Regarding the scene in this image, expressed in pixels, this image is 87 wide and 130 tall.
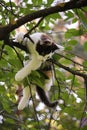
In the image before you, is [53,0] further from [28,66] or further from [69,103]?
[69,103]

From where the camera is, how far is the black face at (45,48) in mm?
2281

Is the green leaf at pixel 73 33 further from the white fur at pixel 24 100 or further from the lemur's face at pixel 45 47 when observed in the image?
the white fur at pixel 24 100

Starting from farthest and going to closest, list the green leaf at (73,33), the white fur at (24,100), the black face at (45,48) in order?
the white fur at (24,100) → the black face at (45,48) → the green leaf at (73,33)

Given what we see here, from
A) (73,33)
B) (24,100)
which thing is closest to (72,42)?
(73,33)

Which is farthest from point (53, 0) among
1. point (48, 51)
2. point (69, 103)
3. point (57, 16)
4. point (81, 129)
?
point (81, 129)

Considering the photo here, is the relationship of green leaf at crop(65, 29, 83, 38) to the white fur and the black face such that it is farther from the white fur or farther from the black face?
the white fur

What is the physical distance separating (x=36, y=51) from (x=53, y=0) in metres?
0.33

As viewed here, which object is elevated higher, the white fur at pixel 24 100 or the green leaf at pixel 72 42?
the green leaf at pixel 72 42

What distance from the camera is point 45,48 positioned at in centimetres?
230

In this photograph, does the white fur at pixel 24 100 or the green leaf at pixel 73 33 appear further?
the white fur at pixel 24 100

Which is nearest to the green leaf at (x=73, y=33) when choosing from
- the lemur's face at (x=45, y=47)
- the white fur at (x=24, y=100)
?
the lemur's face at (x=45, y=47)

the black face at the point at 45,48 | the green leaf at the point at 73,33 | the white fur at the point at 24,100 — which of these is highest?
the green leaf at the point at 73,33

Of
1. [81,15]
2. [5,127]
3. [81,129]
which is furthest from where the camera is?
[5,127]

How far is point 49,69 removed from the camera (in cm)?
260
